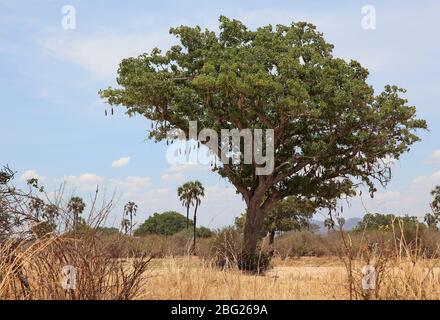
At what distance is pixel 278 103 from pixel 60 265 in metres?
18.5

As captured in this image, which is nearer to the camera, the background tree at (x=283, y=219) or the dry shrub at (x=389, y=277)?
the dry shrub at (x=389, y=277)

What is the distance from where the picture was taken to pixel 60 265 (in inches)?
291

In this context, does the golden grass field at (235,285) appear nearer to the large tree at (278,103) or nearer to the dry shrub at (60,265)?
the dry shrub at (60,265)

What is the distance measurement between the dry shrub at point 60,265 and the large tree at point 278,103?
17.4 meters

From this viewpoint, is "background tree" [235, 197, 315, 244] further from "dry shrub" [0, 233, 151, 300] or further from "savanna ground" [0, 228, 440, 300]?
"dry shrub" [0, 233, 151, 300]

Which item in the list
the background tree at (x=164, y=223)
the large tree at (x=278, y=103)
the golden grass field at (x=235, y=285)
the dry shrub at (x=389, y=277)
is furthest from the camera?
the background tree at (x=164, y=223)

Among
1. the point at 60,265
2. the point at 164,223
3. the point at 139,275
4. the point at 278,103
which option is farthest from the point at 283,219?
the point at 60,265

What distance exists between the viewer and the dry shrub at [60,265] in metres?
7.30

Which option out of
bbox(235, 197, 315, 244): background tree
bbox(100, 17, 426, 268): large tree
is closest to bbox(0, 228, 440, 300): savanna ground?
bbox(100, 17, 426, 268): large tree

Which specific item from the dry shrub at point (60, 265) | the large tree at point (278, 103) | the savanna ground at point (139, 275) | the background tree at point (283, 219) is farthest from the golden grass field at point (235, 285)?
the background tree at point (283, 219)

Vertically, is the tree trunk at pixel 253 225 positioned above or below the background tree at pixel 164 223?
below

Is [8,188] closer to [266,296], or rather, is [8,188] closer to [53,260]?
[53,260]

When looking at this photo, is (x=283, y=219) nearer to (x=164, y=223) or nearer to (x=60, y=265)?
(x=164, y=223)

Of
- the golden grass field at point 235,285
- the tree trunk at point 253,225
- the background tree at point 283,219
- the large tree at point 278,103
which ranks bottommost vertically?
the golden grass field at point 235,285
